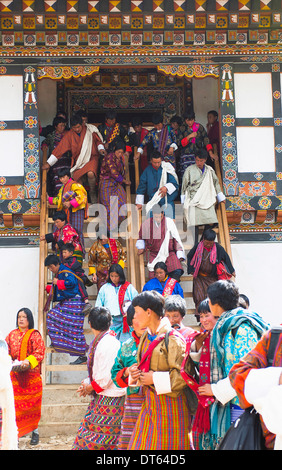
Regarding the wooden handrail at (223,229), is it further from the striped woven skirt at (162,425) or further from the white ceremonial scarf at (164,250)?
the striped woven skirt at (162,425)

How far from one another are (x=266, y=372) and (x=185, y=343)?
1.26 meters

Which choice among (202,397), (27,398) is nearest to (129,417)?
(202,397)

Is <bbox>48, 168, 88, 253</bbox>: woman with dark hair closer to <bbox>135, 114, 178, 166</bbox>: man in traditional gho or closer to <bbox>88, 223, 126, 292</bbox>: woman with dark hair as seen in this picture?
<bbox>88, 223, 126, 292</bbox>: woman with dark hair

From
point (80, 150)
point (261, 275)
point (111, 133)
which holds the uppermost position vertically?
point (111, 133)

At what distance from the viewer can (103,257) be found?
8.95 m

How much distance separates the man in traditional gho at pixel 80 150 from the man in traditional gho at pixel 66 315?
1.92 metres

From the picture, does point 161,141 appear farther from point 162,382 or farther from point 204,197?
point 162,382

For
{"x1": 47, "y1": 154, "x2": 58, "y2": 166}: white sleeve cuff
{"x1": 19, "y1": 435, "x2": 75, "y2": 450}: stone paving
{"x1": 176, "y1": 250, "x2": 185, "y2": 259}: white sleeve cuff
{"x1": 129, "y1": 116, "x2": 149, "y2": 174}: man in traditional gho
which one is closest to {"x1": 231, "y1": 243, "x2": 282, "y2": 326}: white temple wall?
{"x1": 176, "y1": 250, "x2": 185, "y2": 259}: white sleeve cuff

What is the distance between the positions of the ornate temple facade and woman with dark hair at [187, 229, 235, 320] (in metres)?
1.18

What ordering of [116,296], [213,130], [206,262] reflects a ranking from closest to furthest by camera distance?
1. [116,296]
2. [206,262]
3. [213,130]

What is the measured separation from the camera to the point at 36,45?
1009 cm

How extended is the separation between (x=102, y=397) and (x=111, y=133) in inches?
228

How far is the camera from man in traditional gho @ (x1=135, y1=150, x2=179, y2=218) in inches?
379
